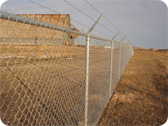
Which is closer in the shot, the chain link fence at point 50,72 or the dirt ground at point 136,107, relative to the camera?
the chain link fence at point 50,72

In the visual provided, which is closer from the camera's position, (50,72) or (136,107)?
(50,72)

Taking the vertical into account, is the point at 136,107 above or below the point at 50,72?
below

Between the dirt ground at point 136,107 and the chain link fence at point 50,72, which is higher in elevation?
the chain link fence at point 50,72

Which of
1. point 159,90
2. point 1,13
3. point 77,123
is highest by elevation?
point 1,13

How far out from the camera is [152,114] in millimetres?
3840

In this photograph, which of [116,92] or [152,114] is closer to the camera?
[152,114]

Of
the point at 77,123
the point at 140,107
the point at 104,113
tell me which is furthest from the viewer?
the point at 140,107

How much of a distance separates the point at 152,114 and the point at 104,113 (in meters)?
1.40

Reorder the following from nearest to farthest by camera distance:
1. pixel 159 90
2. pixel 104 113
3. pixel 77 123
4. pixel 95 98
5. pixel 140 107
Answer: pixel 77 123 → pixel 95 98 → pixel 104 113 → pixel 140 107 → pixel 159 90

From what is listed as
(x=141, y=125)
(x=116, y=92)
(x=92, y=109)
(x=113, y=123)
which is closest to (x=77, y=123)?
(x=92, y=109)

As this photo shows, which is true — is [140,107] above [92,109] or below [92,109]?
below

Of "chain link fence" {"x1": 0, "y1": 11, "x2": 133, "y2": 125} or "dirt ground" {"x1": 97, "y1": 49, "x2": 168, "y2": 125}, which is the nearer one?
"chain link fence" {"x1": 0, "y1": 11, "x2": 133, "y2": 125}

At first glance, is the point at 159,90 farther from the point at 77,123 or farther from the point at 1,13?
the point at 1,13

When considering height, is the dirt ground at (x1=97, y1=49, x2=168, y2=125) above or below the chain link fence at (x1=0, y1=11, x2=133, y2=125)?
below
